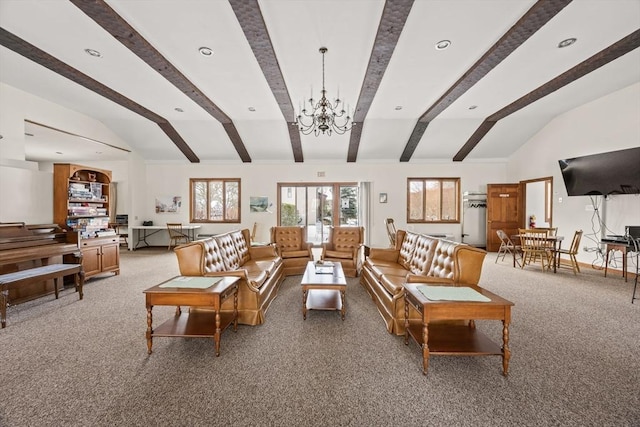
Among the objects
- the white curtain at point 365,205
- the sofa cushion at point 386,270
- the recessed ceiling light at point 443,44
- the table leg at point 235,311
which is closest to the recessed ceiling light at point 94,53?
the table leg at point 235,311

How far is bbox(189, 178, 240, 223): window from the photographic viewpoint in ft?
28.7

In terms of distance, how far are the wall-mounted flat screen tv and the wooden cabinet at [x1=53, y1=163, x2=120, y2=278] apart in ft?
33.6

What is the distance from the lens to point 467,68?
4242 mm

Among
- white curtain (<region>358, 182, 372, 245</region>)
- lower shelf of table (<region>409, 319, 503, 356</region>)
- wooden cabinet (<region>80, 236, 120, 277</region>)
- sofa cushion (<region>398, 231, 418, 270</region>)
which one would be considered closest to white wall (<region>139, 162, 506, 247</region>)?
white curtain (<region>358, 182, 372, 245</region>)

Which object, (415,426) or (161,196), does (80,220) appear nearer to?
(161,196)

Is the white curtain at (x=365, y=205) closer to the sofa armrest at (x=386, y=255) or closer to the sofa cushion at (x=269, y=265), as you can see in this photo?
the sofa armrest at (x=386, y=255)

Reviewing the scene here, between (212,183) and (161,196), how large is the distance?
1769 millimetres

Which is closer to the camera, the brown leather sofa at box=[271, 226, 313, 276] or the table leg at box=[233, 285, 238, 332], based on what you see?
the table leg at box=[233, 285, 238, 332]

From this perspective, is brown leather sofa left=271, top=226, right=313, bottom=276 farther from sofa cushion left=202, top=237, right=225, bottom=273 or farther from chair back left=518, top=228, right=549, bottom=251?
chair back left=518, top=228, right=549, bottom=251

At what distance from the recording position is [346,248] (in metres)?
5.44

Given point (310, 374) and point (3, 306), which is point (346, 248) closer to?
point (310, 374)

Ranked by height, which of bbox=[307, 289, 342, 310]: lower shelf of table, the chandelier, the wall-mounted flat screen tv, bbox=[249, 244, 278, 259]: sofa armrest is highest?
the chandelier

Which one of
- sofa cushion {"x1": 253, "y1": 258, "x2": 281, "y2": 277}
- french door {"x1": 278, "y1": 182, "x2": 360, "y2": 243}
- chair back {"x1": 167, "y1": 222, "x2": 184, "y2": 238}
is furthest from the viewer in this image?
french door {"x1": 278, "y1": 182, "x2": 360, "y2": 243}

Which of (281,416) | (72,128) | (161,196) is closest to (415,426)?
(281,416)
